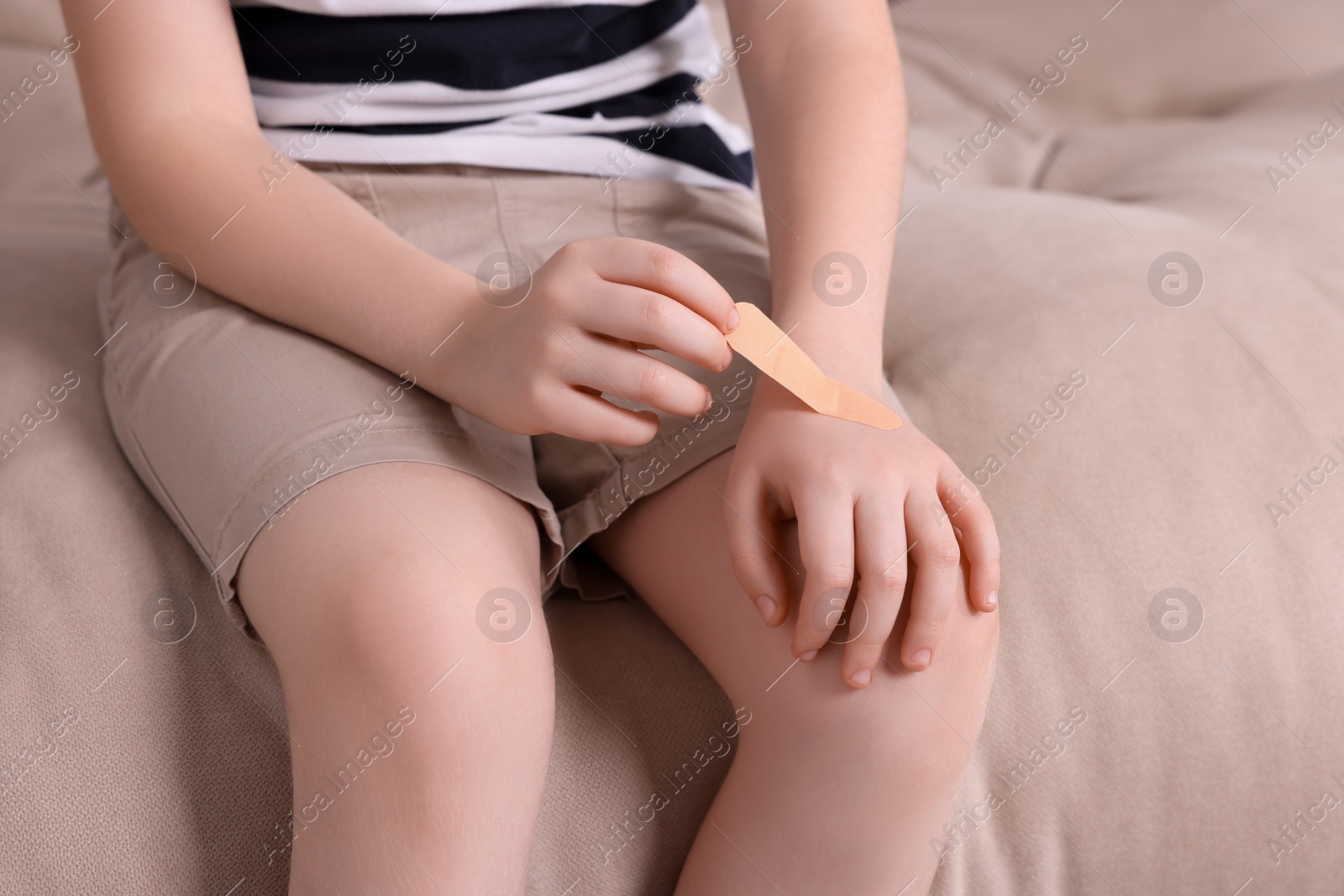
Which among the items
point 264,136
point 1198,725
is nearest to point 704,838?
point 1198,725

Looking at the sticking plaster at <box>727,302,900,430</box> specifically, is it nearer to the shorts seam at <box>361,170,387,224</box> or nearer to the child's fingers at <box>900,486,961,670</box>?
the child's fingers at <box>900,486,961,670</box>

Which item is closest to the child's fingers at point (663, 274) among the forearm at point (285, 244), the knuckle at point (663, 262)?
the knuckle at point (663, 262)

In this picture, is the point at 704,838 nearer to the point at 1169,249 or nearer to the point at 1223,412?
the point at 1223,412

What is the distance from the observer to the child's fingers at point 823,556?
1.41ft

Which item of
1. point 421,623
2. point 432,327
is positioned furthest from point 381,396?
point 421,623

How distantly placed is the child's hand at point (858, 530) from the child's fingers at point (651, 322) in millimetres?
56

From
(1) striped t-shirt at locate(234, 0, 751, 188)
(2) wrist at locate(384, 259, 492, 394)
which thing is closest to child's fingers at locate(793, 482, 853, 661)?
(2) wrist at locate(384, 259, 492, 394)

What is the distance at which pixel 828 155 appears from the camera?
0.59 metres

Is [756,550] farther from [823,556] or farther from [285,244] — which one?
[285,244]

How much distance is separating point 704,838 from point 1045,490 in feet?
0.96

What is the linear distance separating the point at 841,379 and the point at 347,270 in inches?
10.9

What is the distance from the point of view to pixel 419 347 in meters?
0.52

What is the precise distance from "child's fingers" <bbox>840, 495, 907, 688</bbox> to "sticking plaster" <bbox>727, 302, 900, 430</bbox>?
0.05 meters

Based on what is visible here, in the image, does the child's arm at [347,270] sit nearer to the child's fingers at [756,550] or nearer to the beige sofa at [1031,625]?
the child's fingers at [756,550]
